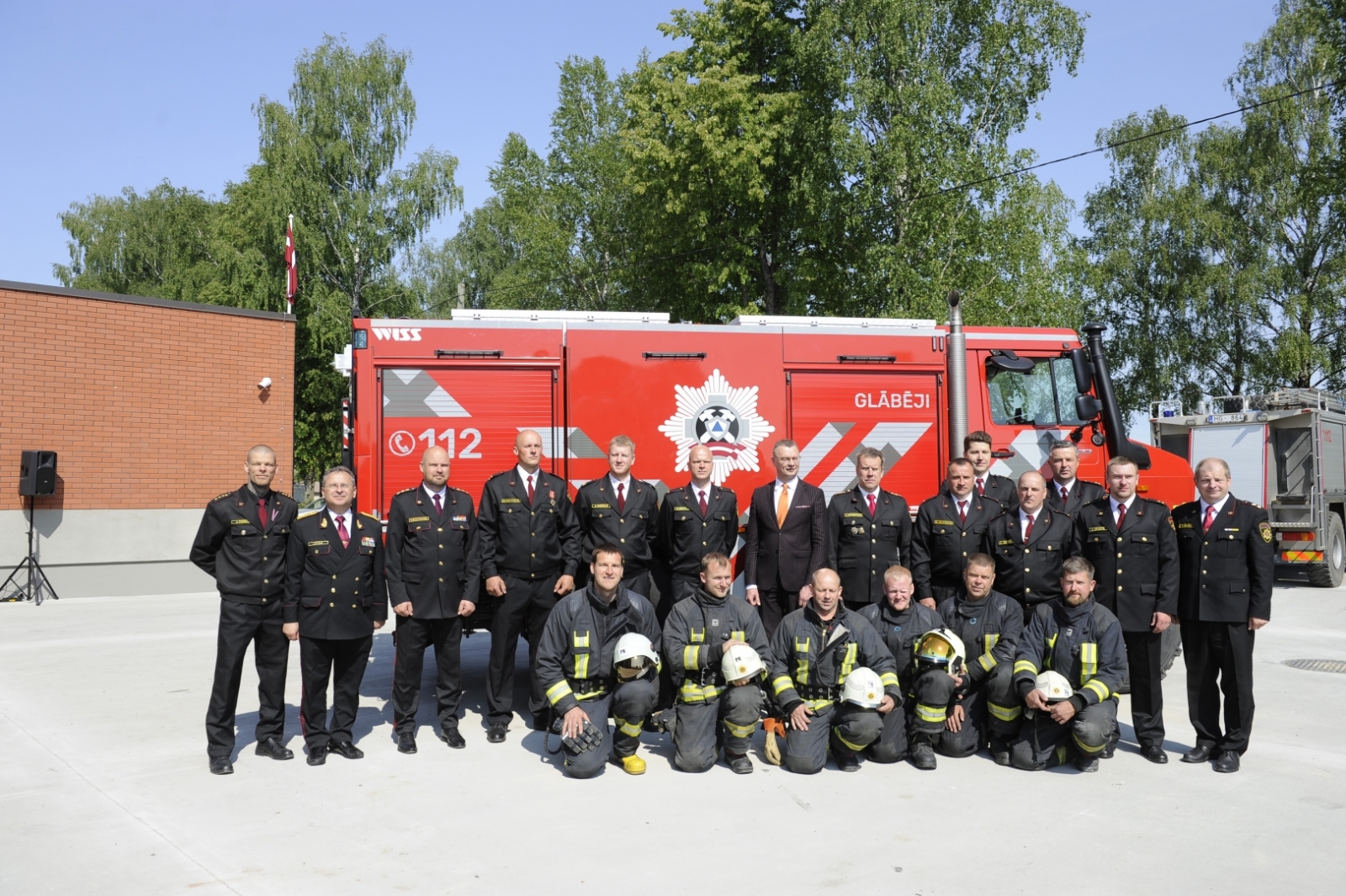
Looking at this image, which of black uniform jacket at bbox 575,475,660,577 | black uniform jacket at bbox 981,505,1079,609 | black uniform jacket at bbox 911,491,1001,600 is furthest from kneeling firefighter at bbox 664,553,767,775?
black uniform jacket at bbox 981,505,1079,609

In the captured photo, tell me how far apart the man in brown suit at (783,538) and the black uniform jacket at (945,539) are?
0.70 metres

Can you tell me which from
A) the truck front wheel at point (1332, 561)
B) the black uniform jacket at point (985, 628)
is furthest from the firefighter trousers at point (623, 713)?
the truck front wheel at point (1332, 561)

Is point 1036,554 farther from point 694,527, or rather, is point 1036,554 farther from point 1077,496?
point 694,527

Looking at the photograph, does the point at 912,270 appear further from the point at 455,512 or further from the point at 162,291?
the point at 162,291

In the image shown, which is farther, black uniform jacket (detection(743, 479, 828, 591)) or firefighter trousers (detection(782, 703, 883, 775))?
black uniform jacket (detection(743, 479, 828, 591))

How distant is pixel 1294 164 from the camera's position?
30828mm

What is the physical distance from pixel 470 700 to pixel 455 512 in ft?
7.55

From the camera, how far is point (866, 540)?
23.8 ft

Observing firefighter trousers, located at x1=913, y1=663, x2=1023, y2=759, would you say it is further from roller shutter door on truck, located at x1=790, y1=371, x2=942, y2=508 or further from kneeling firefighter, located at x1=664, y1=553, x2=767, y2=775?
roller shutter door on truck, located at x1=790, y1=371, x2=942, y2=508

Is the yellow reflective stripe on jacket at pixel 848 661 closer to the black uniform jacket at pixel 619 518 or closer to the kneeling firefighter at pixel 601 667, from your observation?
the kneeling firefighter at pixel 601 667

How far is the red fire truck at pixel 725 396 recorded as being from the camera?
25.3 ft

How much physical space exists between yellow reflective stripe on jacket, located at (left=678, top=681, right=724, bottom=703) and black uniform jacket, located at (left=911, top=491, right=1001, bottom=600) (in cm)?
187

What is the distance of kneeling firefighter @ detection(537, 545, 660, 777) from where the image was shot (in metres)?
6.02

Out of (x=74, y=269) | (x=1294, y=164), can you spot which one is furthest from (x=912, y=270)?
(x=74, y=269)
